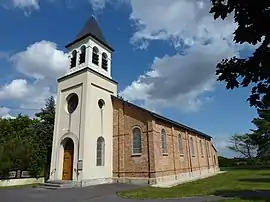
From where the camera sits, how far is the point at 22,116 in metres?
38.2

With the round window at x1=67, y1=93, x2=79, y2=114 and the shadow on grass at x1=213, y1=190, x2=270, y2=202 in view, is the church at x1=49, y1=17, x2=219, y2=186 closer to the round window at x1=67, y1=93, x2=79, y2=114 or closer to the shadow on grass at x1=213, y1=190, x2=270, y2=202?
the round window at x1=67, y1=93, x2=79, y2=114

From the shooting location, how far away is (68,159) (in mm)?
19281

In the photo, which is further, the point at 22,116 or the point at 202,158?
the point at 22,116

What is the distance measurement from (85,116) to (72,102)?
314cm

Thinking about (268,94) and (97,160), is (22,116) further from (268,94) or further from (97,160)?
(268,94)

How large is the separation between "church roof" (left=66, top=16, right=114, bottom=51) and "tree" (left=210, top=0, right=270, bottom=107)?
1794 cm

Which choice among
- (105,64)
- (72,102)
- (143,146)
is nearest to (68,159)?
(72,102)

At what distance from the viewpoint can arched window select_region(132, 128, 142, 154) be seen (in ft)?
63.1

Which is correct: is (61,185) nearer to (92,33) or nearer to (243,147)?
(92,33)

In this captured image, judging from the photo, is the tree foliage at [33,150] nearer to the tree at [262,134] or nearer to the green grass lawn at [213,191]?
the green grass lawn at [213,191]

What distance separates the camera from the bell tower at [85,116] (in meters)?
18.0

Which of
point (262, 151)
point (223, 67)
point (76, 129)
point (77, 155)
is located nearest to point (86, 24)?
point (76, 129)

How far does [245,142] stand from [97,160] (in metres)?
50.5

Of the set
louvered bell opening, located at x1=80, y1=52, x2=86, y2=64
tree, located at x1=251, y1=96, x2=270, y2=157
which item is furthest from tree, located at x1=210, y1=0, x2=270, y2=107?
tree, located at x1=251, y1=96, x2=270, y2=157
